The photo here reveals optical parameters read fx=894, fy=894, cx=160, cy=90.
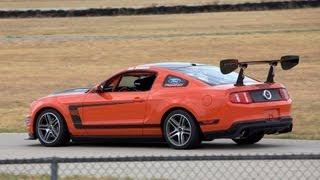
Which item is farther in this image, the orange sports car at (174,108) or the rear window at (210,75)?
the rear window at (210,75)

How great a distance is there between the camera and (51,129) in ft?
49.1

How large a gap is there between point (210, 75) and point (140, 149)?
1615 millimetres

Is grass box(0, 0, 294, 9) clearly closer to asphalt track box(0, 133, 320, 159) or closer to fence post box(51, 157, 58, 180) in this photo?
asphalt track box(0, 133, 320, 159)

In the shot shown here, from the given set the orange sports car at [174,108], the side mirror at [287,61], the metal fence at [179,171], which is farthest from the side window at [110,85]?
the side mirror at [287,61]

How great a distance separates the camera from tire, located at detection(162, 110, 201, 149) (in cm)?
1347

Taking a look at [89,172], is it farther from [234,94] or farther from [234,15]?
[234,15]

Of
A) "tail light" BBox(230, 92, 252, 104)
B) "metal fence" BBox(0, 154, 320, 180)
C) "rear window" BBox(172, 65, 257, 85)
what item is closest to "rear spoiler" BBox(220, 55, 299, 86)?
"tail light" BBox(230, 92, 252, 104)

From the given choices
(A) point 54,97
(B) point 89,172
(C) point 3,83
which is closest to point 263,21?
(C) point 3,83

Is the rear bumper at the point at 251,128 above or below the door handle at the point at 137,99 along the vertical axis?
below

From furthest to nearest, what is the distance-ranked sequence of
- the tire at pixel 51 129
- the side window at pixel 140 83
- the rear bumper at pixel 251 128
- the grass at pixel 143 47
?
the grass at pixel 143 47
the tire at pixel 51 129
the side window at pixel 140 83
the rear bumper at pixel 251 128

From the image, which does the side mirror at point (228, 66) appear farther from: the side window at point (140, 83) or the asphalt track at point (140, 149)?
the side window at point (140, 83)

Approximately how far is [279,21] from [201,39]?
9894mm

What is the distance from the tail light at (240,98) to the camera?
13.3 meters

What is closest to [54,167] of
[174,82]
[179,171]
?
[179,171]
